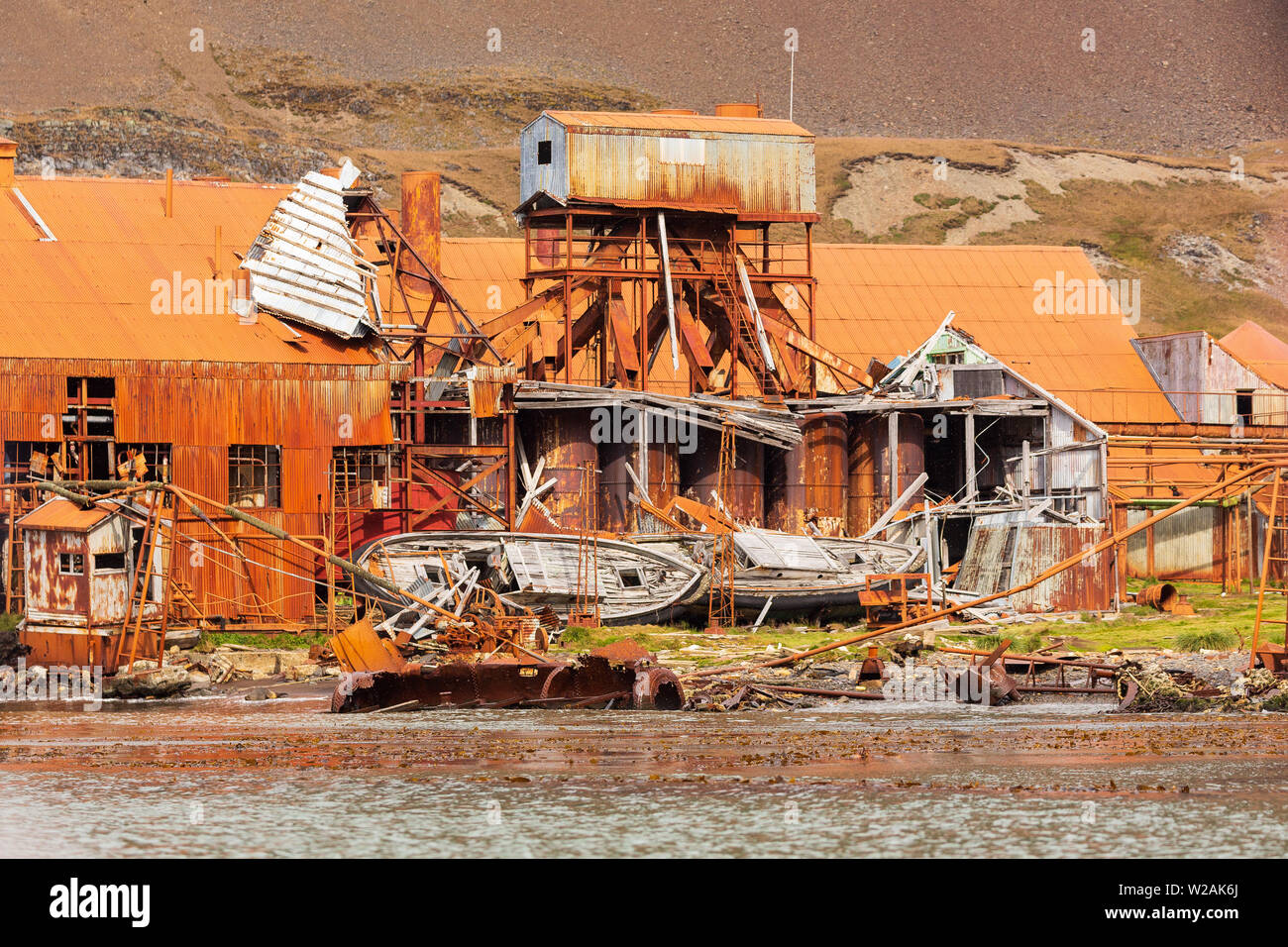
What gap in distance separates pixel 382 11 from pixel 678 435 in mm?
130734

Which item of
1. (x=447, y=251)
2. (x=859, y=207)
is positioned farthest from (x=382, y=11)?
(x=447, y=251)

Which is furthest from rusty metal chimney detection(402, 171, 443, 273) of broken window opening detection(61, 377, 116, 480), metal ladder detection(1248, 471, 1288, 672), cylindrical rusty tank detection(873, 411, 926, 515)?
metal ladder detection(1248, 471, 1288, 672)

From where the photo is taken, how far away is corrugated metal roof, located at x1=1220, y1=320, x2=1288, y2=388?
55.7 meters

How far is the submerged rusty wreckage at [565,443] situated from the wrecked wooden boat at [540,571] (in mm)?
81

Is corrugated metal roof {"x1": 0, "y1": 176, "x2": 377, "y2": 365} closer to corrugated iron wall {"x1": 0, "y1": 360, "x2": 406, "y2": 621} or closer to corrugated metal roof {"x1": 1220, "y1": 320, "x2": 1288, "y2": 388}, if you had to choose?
corrugated iron wall {"x1": 0, "y1": 360, "x2": 406, "y2": 621}

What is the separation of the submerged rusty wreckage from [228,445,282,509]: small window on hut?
74 millimetres

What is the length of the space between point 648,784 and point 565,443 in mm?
22154

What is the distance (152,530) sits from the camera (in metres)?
36.0

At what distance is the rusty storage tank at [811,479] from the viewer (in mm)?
47094

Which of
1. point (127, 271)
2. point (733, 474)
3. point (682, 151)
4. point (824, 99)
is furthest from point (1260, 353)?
point (824, 99)

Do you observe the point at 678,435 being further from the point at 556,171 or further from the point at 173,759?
the point at 173,759

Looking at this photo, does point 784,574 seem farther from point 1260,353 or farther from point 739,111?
point 1260,353

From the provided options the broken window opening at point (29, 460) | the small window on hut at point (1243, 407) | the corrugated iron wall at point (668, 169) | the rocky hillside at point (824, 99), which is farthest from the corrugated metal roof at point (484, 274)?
the rocky hillside at point (824, 99)

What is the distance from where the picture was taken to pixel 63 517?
1452 inches
